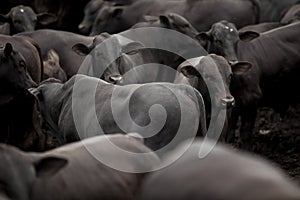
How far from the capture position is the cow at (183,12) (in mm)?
12250

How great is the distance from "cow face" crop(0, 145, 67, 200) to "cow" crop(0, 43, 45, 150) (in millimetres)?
3284

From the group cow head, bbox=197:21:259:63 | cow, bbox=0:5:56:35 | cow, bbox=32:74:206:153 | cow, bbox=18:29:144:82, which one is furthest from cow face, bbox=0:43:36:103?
cow, bbox=0:5:56:35

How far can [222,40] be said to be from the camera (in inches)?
373

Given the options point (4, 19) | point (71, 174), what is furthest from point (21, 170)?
point (4, 19)

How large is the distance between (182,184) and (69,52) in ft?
21.3

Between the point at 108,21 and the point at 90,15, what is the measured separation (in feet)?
2.07

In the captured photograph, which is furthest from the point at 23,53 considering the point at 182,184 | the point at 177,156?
the point at 182,184

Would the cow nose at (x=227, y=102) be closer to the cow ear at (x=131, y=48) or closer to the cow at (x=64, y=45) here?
the cow ear at (x=131, y=48)

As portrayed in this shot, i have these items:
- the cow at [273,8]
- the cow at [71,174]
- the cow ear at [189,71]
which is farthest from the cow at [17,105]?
the cow at [273,8]

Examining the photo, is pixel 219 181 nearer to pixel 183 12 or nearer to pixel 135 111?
pixel 135 111

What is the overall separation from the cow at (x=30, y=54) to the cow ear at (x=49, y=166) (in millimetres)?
4067

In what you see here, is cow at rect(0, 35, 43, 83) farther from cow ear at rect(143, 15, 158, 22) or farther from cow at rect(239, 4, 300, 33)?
cow at rect(239, 4, 300, 33)

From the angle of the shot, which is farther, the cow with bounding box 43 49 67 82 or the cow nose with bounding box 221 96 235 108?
the cow with bounding box 43 49 67 82

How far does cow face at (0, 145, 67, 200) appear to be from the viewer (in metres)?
→ 5.00
